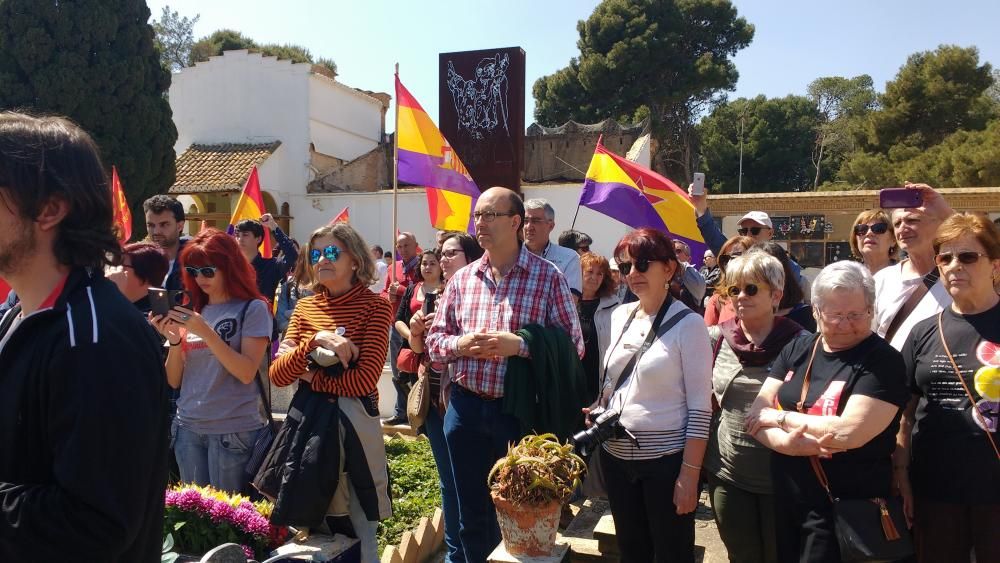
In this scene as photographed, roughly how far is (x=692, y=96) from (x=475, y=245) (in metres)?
35.7

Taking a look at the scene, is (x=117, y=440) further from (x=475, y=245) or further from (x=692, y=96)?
(x=692, y=96)

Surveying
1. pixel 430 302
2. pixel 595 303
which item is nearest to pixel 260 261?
pixel 430 302

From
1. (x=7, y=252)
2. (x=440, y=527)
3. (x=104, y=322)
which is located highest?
(x=7, y=252)

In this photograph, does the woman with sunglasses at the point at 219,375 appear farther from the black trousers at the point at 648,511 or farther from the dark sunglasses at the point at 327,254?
the black trousers at the point at 648,511

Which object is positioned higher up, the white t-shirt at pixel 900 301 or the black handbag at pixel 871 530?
the white t-shirt at pixel 900 301

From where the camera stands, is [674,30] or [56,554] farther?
[674,30]

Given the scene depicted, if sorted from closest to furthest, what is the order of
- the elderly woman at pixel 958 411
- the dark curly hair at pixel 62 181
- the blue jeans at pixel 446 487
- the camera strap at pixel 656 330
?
the dark curly hair at pixel 62 181, the elderly woman at pixel 958 411, the camera strap at pixel 656 330, the blue jeans at pixel 446 487

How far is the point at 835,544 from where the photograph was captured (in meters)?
2.62

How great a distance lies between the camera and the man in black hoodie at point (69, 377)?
4.22ft

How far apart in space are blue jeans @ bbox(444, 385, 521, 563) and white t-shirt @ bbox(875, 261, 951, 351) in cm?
179

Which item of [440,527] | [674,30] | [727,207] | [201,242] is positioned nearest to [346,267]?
[201,242]

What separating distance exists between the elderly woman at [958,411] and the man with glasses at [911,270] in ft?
1.67

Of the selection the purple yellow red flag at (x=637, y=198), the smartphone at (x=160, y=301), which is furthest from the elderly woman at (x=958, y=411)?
the purple yellow red flag at (x=637, y=198)

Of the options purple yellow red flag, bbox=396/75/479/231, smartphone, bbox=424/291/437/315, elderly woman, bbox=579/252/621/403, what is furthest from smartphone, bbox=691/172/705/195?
purple yellow red flag, bbox=396/75/479/231
